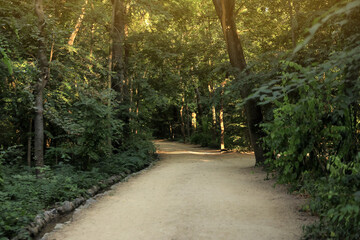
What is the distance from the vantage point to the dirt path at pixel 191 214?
4.69 m

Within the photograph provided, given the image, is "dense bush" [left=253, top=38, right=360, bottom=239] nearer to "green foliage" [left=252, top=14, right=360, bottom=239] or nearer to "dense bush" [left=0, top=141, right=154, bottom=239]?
"green foliage" [left=252, top=14, right=360, bottom=239]

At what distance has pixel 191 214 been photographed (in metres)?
5.73

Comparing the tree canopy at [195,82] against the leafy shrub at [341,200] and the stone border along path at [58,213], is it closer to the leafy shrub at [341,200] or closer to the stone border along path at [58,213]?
the leafy shrub at [341,200]

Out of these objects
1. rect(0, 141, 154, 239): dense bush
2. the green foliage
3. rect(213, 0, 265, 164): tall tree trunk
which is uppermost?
rect(213, 0, 265, 164): tall tree trunk

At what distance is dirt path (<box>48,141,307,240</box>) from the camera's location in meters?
4.69

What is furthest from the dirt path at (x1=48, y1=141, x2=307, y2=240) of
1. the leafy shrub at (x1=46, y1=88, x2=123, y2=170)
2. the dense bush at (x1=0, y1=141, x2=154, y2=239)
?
the leafy shrub at (x1=46, y1=88, x2=123, y2=170)

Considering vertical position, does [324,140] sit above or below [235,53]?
below

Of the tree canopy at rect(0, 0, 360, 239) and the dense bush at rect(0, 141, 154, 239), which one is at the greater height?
the tree canopy at rect(0, 0, 360, 239)

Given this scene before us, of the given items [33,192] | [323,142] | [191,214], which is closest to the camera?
[323,142]

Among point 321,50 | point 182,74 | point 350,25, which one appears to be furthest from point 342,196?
point 182,74

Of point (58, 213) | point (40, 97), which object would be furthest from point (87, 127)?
point (58, 213)

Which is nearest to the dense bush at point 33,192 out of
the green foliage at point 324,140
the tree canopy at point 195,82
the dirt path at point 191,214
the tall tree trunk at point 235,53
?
the tree canopy at point 195,82

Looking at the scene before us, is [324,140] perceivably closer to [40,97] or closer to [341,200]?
[341,200]

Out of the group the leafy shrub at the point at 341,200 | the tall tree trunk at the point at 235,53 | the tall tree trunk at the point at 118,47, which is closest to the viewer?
the leafy shrub at the point at 341,200
